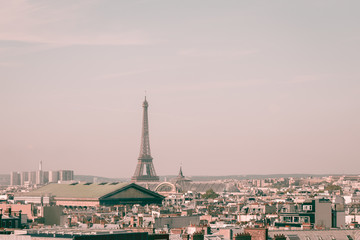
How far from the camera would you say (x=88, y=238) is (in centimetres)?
6631

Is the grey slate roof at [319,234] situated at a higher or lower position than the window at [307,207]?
lower

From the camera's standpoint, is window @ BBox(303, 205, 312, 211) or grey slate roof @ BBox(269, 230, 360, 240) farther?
window @ BBox(303, 205, 312, 211)

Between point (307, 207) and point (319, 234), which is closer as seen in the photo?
point (319, 234)

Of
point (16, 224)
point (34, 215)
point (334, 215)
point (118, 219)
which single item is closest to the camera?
point (16, 224)

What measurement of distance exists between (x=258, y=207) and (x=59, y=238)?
99.5 meters

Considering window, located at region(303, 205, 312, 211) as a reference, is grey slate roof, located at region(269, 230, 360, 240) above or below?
below

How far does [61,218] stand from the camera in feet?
493

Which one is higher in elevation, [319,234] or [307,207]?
[307,207]

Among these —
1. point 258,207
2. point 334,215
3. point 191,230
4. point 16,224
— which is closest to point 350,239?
point 191,230

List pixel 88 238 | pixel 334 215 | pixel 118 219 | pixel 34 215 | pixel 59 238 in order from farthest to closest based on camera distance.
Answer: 1. pixel 34 215
2. pixel 118 219
3. pixel 334 215
4. pixel 59 238
5. pixel 88 238

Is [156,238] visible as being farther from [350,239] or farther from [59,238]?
[350,239]

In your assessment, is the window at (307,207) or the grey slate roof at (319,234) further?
the window at (307,207)

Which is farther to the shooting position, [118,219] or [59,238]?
[118,219]

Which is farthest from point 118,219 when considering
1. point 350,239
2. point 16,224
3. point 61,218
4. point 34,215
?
point 350,239
